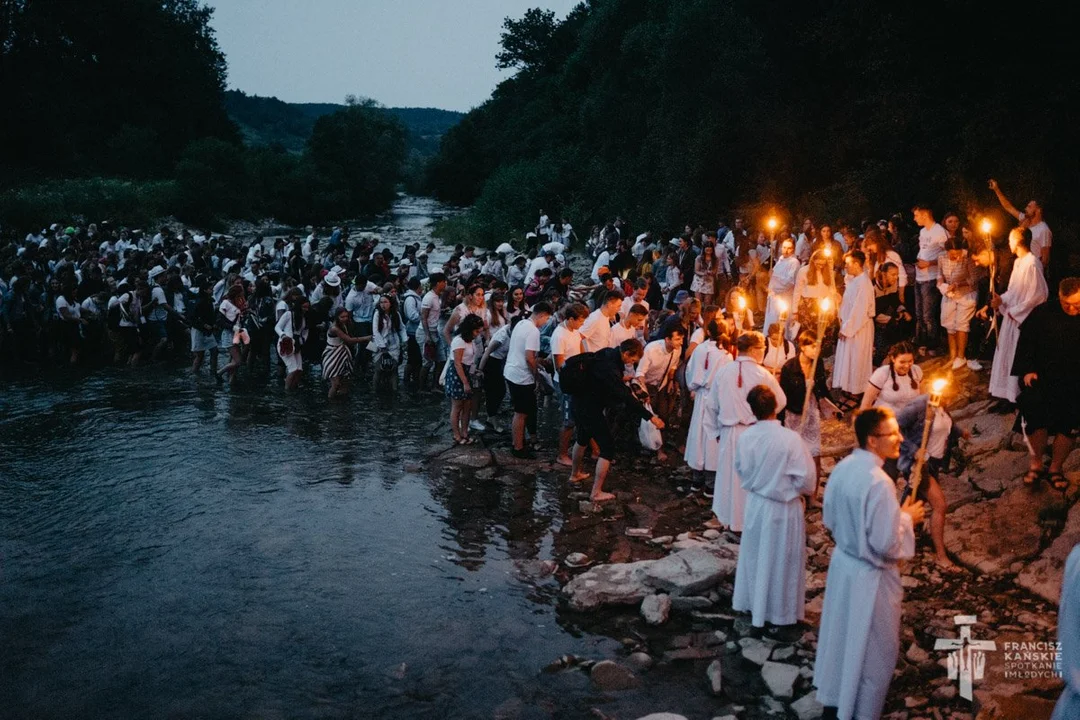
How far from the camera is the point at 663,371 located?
33.4 ft

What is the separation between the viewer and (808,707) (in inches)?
211

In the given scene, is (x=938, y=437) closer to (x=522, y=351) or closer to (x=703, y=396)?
(x=703, y=396)

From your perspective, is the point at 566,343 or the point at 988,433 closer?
the point at 988,433

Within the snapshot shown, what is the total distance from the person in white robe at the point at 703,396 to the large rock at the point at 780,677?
2.99 metres

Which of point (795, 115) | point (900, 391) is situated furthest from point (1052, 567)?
point (795, 115)

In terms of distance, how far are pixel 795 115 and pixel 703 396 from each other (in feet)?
59.6

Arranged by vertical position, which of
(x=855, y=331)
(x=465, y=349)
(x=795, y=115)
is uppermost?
(x=795, y=115)

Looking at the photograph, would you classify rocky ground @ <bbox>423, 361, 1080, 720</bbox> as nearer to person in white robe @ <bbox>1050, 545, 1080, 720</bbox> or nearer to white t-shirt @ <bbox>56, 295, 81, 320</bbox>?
person in white robe @ <bbox>1050, 545, 1080, 720</bbox>

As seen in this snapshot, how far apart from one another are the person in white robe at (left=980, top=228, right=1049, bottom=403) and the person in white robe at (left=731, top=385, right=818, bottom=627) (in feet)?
11.3

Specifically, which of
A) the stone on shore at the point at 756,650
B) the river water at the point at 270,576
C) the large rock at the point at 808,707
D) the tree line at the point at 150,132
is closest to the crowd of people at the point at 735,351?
the stone on shore at the point at 756,650

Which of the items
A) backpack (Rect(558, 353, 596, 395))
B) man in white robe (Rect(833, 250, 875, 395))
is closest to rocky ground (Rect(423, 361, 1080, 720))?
backpack (Rect(558, 353, 596, 395))

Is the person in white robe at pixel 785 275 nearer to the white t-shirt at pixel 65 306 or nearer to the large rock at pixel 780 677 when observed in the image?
the large rock at pixel 780 677

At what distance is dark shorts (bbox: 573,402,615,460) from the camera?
876 centimetres

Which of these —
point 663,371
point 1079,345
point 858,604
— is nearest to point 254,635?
point 858,604
